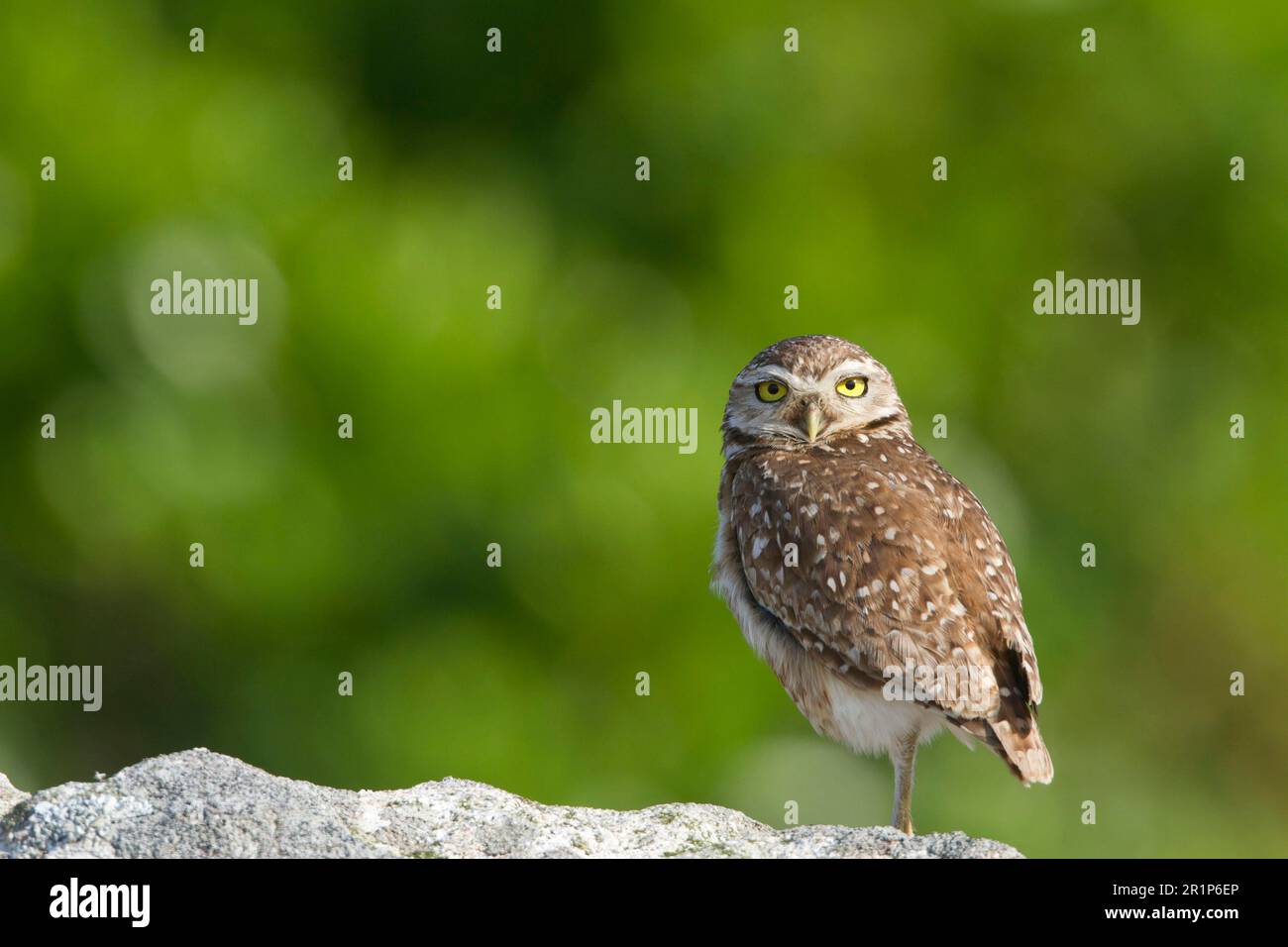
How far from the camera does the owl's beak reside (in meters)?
5.15

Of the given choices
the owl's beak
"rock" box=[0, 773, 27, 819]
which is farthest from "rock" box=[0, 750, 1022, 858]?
the owl's beak

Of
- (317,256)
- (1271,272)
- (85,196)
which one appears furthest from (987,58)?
(85,196)

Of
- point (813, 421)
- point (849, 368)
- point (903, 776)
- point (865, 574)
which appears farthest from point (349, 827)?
point (849, 368)

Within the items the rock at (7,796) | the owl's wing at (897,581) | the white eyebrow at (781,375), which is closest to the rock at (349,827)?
the rock at (7,796)

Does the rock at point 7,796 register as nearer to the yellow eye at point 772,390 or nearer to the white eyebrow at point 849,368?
the yellow eye at point 772,390

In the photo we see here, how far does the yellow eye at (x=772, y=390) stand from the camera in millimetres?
5234

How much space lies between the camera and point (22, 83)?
34.9 feet

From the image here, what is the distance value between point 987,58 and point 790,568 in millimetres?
8071

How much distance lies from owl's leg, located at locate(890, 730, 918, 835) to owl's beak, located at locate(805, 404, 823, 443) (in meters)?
0.96

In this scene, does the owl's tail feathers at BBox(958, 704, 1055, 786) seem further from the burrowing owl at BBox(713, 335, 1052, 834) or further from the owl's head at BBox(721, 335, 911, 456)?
the owl's head at BBox(721, 335, 911, 456)

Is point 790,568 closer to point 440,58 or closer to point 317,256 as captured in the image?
point 317,256

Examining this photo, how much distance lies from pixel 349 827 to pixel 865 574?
5.71 feet

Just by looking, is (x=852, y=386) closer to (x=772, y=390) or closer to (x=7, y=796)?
(x=772, y=390)

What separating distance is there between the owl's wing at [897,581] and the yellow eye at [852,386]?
0.76 feet
